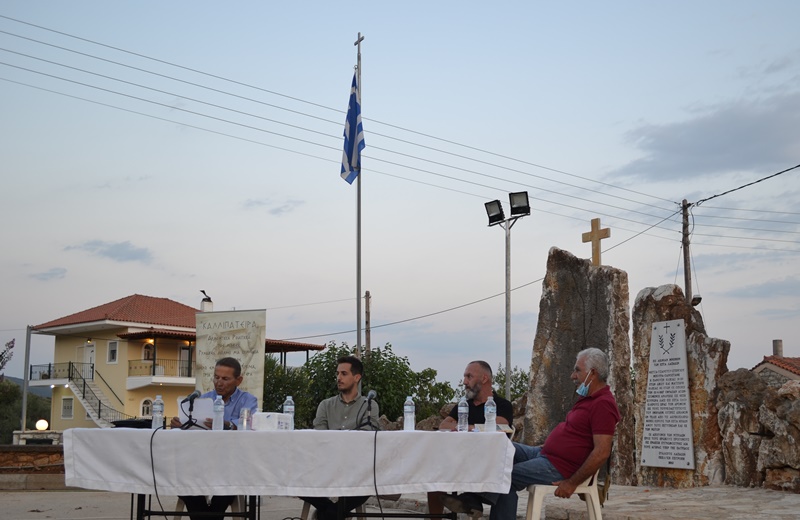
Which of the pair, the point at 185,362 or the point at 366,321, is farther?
the point at 185,362

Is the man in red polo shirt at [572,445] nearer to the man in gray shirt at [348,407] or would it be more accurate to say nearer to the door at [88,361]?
the man in gray shirt at [348,407]

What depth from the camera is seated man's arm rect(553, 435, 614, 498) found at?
5609 millimetres

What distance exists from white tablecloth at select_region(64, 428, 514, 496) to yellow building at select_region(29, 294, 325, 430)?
1352 inches

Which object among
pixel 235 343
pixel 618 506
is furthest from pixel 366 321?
pixel 618 506

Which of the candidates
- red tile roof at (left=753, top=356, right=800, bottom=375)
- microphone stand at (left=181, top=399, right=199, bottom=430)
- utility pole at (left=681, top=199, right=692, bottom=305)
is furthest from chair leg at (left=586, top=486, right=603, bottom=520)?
red tile roof at (left=753, top=356, right=800, bottom=375)

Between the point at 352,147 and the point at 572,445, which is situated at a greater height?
the point at 352,147

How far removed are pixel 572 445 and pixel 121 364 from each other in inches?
1535

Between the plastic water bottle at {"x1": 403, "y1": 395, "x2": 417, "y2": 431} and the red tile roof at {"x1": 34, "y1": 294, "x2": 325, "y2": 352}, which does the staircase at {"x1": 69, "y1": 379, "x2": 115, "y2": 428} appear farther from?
the plastic water bottle at {"x1": 403, "y1": 395, "x2": 417, "y2": 431}

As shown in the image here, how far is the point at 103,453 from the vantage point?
18.1 feet

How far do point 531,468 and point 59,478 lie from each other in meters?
11.4

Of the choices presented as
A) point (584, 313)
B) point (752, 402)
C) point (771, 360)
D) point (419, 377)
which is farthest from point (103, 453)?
point (771, 360)

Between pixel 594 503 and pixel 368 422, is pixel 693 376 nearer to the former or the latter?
pixel 594 503

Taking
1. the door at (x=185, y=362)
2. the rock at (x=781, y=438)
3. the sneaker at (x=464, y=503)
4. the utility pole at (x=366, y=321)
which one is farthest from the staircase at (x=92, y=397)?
the sneaker at (x=464, y=503)

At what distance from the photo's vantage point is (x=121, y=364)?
137 feet
